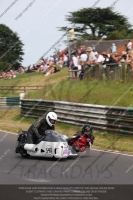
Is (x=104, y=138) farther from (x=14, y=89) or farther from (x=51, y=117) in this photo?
(x=14, y=89)

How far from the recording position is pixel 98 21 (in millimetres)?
67750

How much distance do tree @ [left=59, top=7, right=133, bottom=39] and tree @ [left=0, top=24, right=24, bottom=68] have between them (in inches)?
511

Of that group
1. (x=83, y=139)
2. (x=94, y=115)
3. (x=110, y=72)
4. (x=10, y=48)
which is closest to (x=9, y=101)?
(x=110, y=72)

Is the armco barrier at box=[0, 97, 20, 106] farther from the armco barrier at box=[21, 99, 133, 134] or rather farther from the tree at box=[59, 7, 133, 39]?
the tree at box=[59, 7, 133, 39]

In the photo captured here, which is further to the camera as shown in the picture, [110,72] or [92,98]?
[92,98]

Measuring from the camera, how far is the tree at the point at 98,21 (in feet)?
216

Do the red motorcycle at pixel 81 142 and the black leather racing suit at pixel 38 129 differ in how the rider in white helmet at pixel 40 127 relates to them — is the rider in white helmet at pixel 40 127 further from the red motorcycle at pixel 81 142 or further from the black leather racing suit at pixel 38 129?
the red motorcycle at pixel 81 142

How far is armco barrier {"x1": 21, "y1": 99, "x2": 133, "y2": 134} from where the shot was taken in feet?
64.3

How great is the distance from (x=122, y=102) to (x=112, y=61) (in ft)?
8.82

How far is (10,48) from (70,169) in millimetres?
67984

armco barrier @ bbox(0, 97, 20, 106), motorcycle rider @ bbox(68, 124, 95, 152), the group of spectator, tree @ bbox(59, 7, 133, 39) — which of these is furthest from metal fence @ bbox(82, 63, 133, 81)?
tree @ bbox(59, 7, 133, 39)

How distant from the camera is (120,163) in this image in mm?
14469
